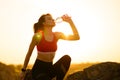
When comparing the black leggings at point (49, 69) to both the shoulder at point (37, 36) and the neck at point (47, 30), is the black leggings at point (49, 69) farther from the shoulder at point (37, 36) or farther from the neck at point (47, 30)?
the neck at point (47, 30)

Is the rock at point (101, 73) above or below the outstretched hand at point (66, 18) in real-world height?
below

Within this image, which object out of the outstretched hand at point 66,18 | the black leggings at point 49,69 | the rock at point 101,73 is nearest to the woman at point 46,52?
the black leggings at point 49,69

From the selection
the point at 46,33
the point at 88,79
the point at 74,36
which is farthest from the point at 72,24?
the point at 88,79

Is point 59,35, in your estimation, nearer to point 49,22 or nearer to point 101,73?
point 49,22

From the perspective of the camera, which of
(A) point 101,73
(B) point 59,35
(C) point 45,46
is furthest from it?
(A) point 101,73

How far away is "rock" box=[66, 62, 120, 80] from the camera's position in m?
8.41

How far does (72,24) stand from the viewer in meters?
5.77

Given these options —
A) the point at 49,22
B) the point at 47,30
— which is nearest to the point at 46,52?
the point at 47,30

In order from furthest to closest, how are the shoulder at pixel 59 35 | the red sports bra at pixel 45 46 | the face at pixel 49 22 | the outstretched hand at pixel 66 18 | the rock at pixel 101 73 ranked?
the rock at pixel 101 73
the outstretched hand at pixel 66 18
the shoulder at pixel 59 35
the face at pixel 49 22
the red sports bra at pixel 45 46

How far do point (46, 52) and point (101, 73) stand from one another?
12.2ft

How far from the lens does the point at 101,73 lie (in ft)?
28.1

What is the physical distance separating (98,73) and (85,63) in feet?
23.7

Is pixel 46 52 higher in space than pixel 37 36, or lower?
lower

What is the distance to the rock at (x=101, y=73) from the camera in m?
8.41
